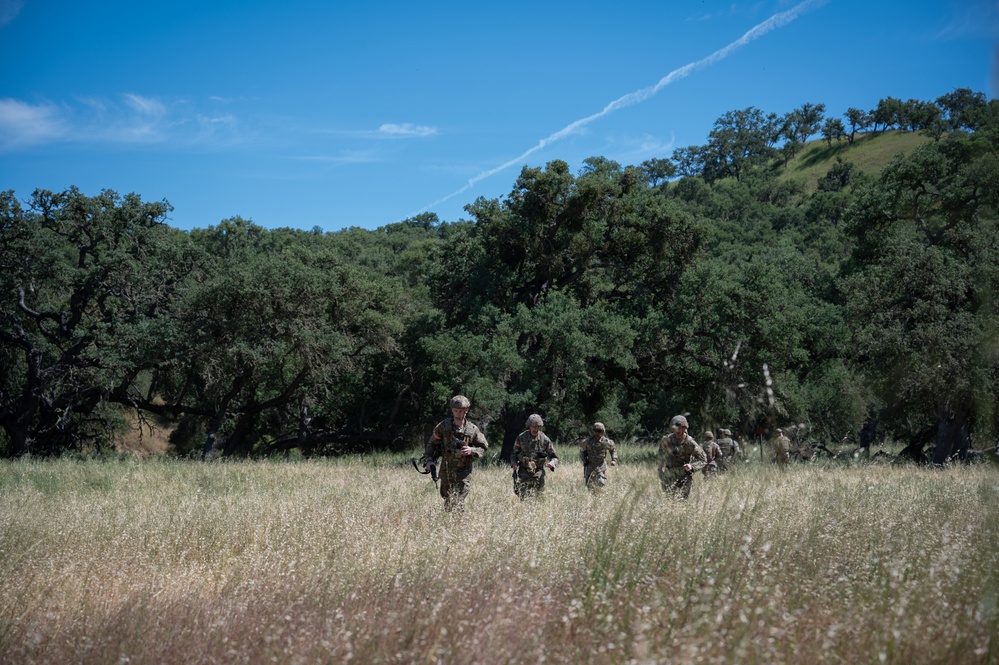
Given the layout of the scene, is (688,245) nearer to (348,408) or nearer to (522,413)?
(522,413)

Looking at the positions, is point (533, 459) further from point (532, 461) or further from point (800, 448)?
point (800, 448)

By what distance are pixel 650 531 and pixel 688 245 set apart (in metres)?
17.7

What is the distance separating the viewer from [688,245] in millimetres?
22266

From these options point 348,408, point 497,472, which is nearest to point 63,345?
point 348,408

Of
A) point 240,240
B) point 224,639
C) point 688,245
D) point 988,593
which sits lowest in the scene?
point 224,639

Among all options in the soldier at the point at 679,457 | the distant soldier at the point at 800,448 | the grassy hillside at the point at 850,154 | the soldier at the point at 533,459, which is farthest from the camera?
the grassy hillside at the point at 850,154

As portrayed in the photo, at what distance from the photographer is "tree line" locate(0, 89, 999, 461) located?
20.1 m

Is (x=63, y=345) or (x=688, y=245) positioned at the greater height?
(x=688, y=245)

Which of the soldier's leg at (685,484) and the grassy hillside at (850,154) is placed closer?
the soldier's leg at (685,484)

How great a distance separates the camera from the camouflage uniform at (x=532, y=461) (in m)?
10.5

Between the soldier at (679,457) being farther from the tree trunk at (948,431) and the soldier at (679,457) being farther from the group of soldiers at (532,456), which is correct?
the tree trunk at (948,431)

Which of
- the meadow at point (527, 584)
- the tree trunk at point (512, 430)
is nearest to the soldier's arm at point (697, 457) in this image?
the meadow at point (527, 584)

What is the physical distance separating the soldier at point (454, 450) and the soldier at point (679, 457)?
2573 mm

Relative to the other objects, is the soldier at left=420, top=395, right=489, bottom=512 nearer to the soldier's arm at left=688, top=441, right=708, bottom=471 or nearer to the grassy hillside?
the soldier's arm at left=688, top=441, right=708, bottom=471
